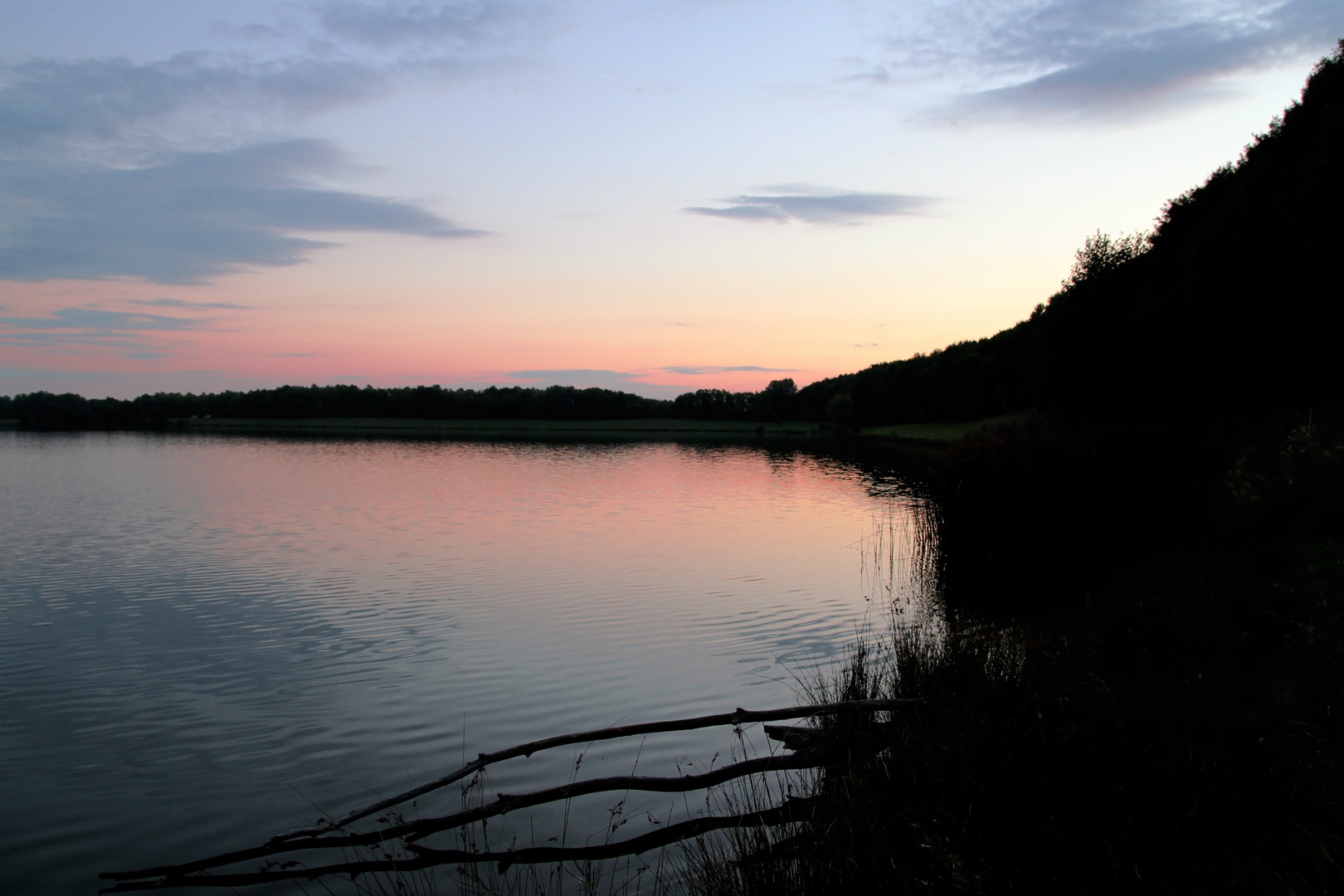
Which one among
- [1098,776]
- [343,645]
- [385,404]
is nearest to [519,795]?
[1098,776]

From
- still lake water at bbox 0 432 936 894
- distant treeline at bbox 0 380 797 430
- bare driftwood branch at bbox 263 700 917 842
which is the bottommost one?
still lake water at bbox 0 432 936 894

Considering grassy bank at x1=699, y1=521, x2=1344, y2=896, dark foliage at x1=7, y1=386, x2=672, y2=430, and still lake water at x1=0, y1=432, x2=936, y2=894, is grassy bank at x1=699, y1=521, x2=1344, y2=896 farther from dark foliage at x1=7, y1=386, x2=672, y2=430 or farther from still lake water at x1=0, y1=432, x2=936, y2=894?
dark foliage at x1=7, y1=386, x2=672, y2=430

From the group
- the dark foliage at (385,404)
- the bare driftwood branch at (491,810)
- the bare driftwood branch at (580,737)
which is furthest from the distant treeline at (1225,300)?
the dark foliage at (385,404)

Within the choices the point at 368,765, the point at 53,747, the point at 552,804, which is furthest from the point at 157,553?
the point at 552,804

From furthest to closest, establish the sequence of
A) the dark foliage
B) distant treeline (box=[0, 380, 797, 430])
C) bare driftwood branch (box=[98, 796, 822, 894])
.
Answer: the dark foliage
distant treeline (box=[0, 380, 797, 430])
bare driftwood branch (box=[98, 796, 822, 894])

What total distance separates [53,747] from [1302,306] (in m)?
33.2

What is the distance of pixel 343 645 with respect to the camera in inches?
410

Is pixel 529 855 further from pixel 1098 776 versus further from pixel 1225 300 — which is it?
pixel 1225 300

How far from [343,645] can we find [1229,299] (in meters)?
33.0

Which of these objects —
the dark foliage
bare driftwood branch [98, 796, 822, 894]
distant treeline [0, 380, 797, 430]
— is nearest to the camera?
bare driftwood branch [98, 796, 822, 894]

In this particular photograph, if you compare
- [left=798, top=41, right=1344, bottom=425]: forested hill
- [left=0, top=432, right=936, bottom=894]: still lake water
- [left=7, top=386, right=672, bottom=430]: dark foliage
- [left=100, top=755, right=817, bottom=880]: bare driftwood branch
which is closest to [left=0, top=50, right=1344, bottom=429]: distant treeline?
[left=798, top=41, right=1344, bottom=425]: forested hill

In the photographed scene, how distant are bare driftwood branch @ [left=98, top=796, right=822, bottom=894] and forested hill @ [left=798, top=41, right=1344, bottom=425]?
28030 millimetres

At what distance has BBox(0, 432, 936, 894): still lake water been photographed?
6.22 m

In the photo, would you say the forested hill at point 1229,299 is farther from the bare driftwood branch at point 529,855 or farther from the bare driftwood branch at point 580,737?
the bare driftwood branch at point 529,855
